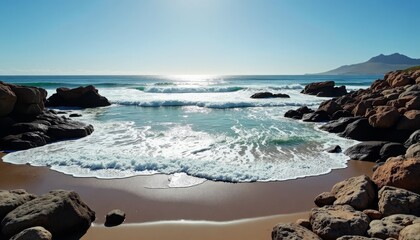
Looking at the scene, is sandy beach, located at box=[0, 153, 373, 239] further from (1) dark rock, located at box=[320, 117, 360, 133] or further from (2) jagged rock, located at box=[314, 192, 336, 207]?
(1) dark rock, located at box=[320, 117, 360, 133]

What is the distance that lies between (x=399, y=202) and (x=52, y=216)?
558 cm

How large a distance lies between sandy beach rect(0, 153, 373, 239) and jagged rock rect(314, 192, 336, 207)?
0.53ft

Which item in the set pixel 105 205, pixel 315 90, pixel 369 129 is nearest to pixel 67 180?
pixel 105 205

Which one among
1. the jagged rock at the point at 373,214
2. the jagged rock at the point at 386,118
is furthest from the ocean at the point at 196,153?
the jagged rock at the point at 373,214

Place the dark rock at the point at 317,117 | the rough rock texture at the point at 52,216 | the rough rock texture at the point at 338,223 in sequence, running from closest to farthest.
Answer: the rough rock texture at the point at 338,223, the rough rock texture at the point at 52,216, the dark rock at the point at 317,117

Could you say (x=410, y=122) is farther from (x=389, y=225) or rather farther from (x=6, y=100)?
(x=6, y=100)

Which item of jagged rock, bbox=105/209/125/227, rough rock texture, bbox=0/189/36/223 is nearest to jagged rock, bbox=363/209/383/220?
jagged rock, bbox=105/209/125/227

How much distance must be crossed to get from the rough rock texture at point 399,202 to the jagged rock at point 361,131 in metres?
7.80

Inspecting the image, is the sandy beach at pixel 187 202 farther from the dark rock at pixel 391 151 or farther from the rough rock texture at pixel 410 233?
the rough rock texture at pixel 410 233

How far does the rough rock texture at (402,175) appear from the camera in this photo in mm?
6008

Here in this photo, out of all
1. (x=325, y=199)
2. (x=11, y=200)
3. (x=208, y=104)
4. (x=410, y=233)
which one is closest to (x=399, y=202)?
(x=410, y=233)

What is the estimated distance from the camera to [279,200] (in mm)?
6887

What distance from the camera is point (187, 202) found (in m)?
6.78

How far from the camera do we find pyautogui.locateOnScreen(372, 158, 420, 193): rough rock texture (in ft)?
19.7
